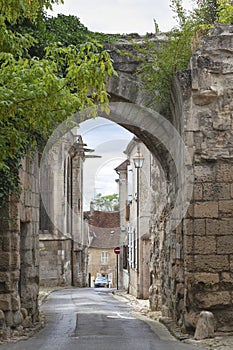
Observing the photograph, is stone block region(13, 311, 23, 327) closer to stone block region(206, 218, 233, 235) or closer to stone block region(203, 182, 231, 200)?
stone block region(206, 218, 233, 235)

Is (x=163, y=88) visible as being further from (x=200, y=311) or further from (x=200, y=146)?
(x=200, y=311)

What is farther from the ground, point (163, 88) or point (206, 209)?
point (163, 88)

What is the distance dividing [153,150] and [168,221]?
143 cm

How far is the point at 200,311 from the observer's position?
30.2 ft

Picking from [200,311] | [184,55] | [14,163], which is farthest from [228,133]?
[14,163]

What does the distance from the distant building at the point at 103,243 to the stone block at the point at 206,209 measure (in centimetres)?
3310

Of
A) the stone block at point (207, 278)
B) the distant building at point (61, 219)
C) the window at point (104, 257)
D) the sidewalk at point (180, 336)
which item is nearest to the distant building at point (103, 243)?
the window at point (104, 257)

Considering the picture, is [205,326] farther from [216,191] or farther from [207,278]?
[216,191]

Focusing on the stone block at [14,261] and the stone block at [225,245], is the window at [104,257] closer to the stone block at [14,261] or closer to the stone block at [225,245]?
the stone block at [14,261]

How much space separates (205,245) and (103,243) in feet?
130

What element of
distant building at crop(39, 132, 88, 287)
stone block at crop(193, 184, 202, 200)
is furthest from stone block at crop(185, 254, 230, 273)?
distant building at crop(39, 132, 88, 287)

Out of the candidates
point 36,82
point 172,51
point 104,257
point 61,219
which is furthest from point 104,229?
point 36,82

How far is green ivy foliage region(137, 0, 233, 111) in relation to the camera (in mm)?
10508

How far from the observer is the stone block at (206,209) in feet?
30.5
